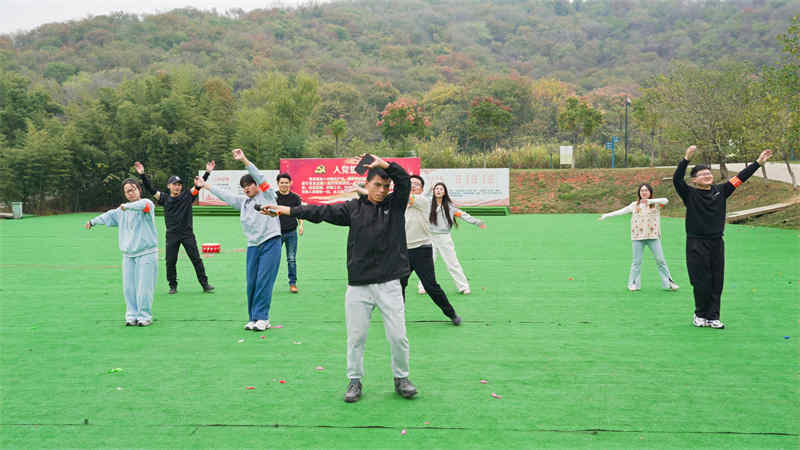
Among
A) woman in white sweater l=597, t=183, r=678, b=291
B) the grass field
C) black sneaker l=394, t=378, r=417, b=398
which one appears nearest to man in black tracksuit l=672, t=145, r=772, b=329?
the grass field

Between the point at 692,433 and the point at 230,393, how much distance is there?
3280 mm

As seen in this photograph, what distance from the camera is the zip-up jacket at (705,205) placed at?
269 inches

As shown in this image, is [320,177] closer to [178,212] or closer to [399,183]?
[178,212]

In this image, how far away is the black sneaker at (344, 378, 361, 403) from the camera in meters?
4.61

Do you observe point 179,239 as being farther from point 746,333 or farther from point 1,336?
point 746,333

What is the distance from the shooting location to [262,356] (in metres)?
5.93

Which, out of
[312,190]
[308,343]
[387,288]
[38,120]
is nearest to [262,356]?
[308,343]

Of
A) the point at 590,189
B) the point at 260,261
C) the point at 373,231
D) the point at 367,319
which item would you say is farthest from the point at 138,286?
the point at 590,189

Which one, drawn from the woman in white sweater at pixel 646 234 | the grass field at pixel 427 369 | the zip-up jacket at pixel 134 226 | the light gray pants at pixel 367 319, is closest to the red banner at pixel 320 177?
the grass field at pixel 427 369

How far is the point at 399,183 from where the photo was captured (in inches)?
184

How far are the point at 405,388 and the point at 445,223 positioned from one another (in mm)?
4563

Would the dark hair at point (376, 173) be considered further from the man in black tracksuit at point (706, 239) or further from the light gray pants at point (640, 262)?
the light gray pants at point (640, 262)

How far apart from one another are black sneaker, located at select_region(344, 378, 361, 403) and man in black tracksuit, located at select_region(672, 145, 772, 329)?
415 centimetres

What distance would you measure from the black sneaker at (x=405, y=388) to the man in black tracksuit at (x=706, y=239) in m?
3.81
